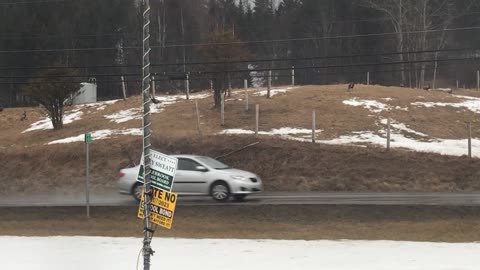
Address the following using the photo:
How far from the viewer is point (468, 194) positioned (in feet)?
68.3

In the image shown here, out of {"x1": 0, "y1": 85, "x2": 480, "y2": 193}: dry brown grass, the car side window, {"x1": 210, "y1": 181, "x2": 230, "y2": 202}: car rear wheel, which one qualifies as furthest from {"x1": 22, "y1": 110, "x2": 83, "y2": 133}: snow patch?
{"x1": 210, "y1": 181, "x2": 230, "y2": 202}: car rear wheel

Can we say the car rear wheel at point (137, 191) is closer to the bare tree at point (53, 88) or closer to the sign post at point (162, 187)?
the sign post at point (162, 187)

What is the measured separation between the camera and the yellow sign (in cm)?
612

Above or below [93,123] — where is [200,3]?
above

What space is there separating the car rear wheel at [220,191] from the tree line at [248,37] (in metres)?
37.6

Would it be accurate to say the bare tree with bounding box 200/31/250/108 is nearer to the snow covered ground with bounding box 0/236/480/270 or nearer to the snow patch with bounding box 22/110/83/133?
the snow patch with bounding box 22/110/83/133

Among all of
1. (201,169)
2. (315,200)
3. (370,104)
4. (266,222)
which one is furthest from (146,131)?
(370,104)

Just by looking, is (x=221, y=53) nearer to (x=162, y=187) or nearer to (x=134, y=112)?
(x=134, y=112)

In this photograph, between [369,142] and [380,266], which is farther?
[369,142]

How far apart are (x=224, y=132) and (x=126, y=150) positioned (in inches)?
190

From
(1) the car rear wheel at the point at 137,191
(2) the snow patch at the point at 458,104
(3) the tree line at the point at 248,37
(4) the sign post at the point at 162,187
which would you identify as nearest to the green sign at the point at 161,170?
(4) the sign post at the point at 162,187

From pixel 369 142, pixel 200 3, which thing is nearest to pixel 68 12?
pixel 200 3

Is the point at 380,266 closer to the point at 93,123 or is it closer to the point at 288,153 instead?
the point at 288,153

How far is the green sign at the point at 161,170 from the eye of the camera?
6.09 meters
